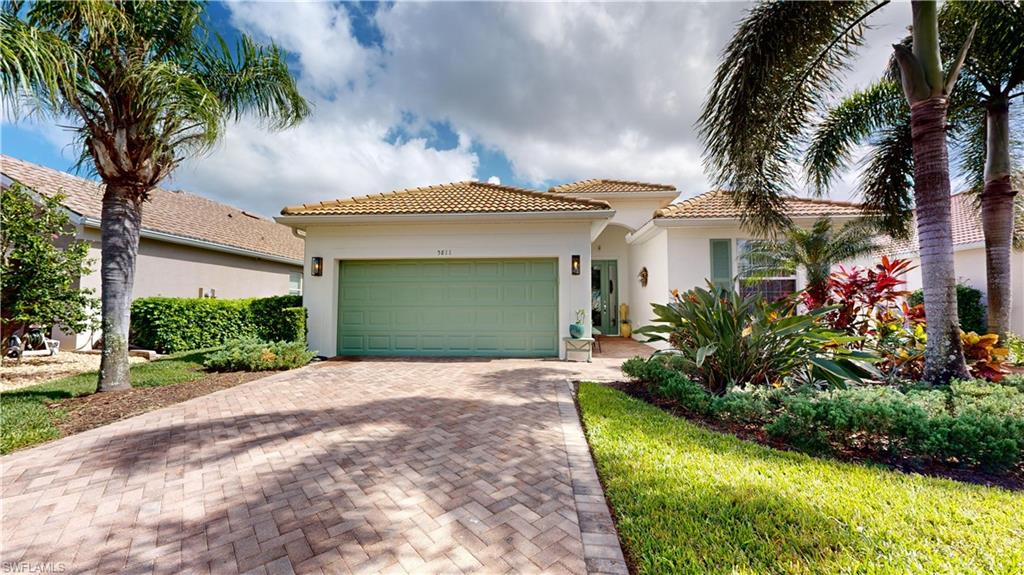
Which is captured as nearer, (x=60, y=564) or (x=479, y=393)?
(x=60, y=564)

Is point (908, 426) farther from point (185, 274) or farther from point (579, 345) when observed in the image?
point (185, 274)

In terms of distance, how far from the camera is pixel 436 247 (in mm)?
9852

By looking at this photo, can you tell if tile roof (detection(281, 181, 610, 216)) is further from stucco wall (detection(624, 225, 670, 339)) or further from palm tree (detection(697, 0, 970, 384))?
stucco wall (detection(624, 225, 670, 339))

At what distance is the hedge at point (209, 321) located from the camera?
935cm

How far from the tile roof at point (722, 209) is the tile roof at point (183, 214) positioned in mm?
15140

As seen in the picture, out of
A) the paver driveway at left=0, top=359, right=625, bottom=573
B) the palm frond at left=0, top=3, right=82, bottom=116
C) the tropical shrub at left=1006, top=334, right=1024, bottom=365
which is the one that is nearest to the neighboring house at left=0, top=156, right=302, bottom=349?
the palm frond at left=0, top=3, right=82, bottom=116

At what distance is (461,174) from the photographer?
1259 cm

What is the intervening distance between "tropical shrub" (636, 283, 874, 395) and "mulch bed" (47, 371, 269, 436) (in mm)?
7561

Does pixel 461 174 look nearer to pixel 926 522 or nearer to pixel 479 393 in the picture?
pixel 479 393

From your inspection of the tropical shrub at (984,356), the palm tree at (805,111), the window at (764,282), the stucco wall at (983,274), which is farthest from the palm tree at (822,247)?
the stucco wall at (983,274)

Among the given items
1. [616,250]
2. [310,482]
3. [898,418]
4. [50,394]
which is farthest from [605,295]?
[50,394]

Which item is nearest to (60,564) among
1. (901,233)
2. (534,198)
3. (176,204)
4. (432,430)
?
(432,430)

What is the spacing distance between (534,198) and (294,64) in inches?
232

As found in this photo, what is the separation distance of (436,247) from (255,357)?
15.2 ft
